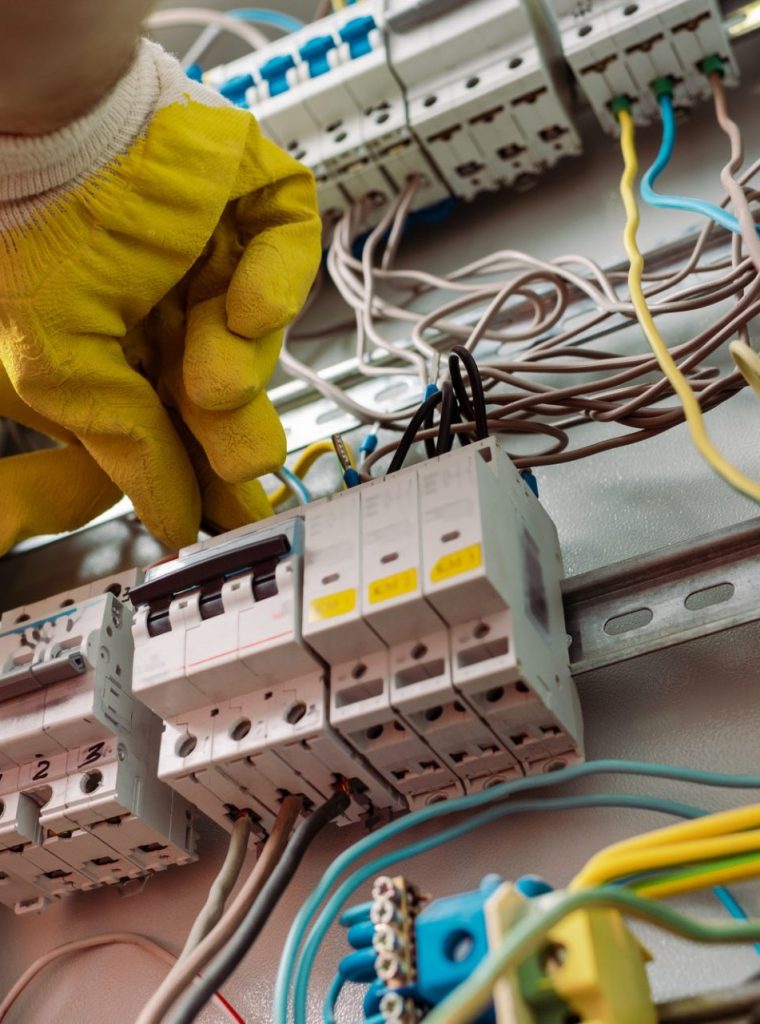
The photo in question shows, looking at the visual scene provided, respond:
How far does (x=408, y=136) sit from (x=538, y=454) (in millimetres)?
590

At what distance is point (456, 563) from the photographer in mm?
918

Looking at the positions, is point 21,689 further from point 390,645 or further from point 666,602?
point 666,602

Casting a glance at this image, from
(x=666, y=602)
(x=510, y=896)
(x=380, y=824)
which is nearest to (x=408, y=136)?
(x=666, y=602)

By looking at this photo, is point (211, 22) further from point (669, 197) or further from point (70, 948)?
point (70, 948)

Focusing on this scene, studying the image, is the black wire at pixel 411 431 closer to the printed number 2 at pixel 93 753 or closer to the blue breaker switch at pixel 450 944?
the printed number 2 at pixel 93 753

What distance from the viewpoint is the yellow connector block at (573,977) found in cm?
64

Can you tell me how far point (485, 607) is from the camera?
933 millimetres

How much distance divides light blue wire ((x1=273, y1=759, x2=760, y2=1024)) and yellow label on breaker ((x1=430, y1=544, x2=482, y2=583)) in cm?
19

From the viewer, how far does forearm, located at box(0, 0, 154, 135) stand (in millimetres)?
689

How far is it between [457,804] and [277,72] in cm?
115

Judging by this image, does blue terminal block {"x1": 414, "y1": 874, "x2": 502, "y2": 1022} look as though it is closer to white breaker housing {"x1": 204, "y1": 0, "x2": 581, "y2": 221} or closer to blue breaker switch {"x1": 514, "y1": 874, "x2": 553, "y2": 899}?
blue breaker switch {"x1": 514, "y1": 874, "x2": 553, "y2": 899}

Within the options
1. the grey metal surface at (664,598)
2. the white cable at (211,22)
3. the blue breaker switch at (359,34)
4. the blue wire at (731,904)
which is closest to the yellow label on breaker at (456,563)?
the grey metal surface at (664,598)

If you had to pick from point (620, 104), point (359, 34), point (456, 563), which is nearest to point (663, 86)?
point (620, 104)

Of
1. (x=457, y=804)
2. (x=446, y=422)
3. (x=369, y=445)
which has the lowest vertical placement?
(x=457, y=804)
